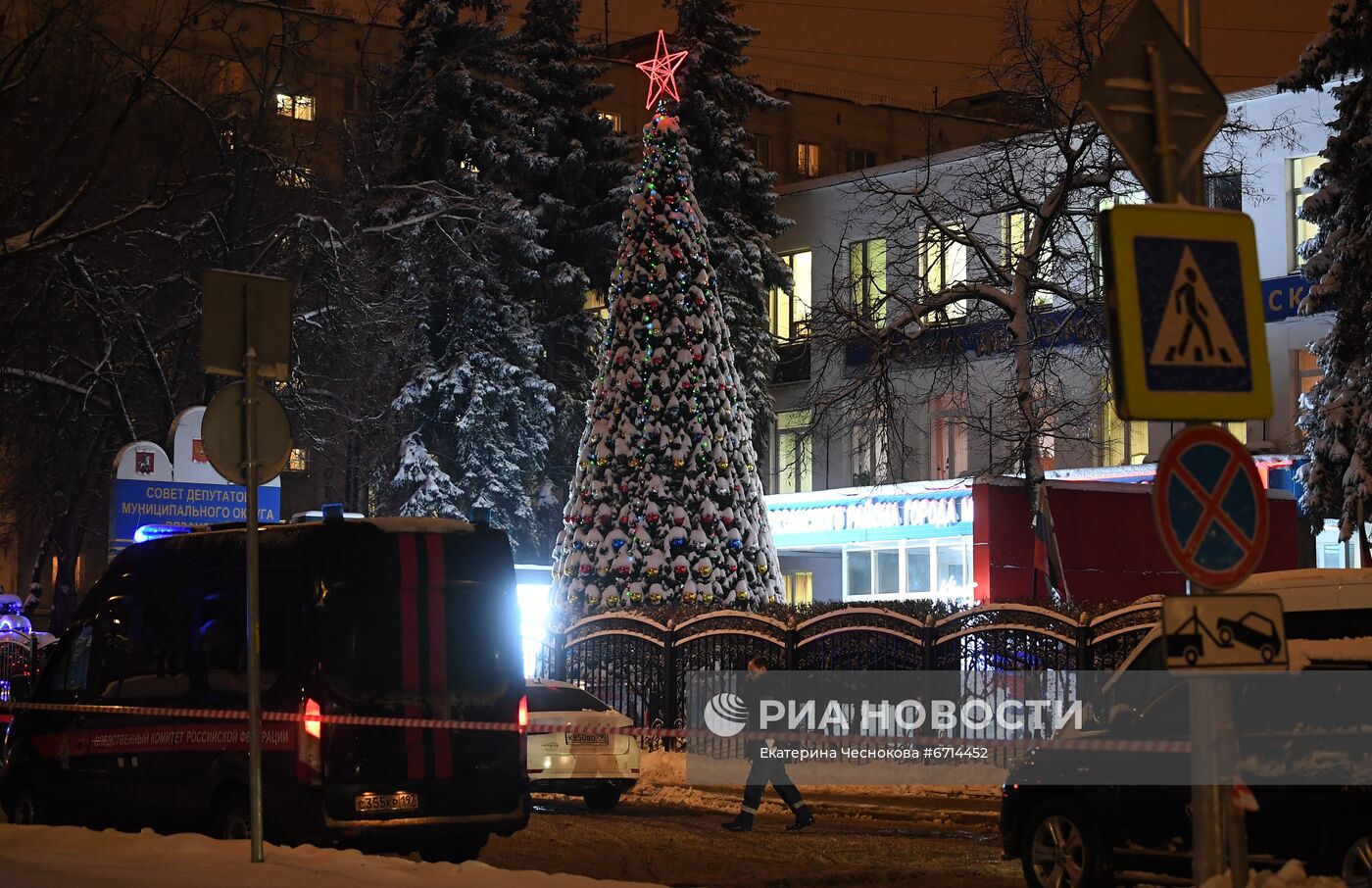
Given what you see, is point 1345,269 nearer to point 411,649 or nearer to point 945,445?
point 945,445

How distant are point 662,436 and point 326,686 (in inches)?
573

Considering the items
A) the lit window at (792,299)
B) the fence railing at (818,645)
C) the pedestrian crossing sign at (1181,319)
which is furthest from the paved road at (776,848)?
the lit window at (792,299)

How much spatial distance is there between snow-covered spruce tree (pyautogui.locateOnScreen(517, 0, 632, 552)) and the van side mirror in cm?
3517

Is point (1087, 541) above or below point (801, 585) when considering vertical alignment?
above

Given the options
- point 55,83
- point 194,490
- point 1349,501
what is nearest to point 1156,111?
point 194,490

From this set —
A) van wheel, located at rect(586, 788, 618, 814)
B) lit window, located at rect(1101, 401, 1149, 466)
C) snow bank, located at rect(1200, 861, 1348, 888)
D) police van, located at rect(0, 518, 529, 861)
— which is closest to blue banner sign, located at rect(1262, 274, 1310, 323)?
lit window, located at rect(1101, 401, 1149, 466)

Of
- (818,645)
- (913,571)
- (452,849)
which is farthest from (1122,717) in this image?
(913,571)

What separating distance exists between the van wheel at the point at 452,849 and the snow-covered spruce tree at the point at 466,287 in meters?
28.4

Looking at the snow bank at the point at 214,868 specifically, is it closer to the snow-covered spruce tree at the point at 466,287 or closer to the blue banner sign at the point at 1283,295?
the blue banner sign at the point at 1283,295

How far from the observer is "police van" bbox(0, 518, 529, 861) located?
1265 cm

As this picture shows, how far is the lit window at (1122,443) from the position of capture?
36500 millimetres

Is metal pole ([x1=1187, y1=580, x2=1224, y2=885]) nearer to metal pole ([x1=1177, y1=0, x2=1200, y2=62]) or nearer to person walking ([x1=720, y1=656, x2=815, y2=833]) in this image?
metal pole ([x1=1177, y1=0, x2=1200, y2=62])

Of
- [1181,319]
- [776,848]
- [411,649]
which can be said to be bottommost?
[776,848]

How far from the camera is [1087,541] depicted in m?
28.0
